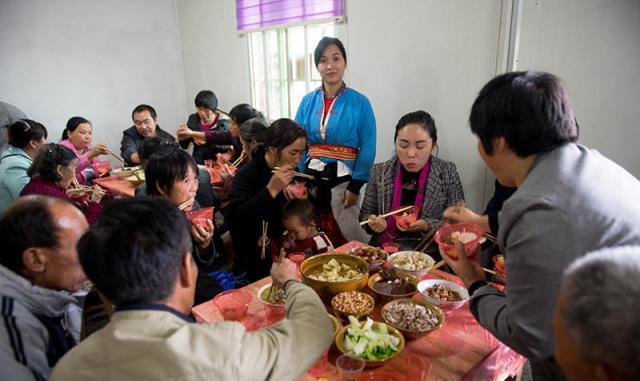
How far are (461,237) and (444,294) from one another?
0.25 meters

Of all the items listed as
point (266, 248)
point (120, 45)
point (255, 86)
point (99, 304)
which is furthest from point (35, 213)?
point (120, 45)

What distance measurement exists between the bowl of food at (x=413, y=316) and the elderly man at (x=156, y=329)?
42cm


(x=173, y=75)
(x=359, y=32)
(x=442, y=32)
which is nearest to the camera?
(x=442, y=32)

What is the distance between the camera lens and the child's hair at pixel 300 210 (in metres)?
2.32

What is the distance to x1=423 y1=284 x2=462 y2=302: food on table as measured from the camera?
1.56 m

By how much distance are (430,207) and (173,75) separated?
5691 millimetres

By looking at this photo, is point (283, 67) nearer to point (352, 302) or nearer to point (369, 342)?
point (352, 302)

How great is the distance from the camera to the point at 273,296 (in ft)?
5.26

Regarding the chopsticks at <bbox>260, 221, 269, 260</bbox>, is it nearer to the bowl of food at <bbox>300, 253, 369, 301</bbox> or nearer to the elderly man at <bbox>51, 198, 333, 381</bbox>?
the bowl of food at <bbox>300, 253, 369, 301</bbox>

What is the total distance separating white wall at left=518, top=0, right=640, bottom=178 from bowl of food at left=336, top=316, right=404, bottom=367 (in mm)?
2149

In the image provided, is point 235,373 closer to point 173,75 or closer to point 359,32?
point 359,32

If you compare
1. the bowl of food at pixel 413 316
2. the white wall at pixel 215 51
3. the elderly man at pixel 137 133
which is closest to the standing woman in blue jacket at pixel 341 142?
the bowl of food at pixel 413 316

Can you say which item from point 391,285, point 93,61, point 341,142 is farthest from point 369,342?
point 93,61

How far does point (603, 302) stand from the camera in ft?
2.03
